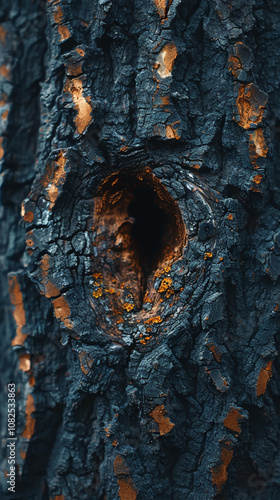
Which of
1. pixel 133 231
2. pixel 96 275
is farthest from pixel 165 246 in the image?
pixel 96 275

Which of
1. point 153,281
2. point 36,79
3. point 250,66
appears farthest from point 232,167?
point 36,79

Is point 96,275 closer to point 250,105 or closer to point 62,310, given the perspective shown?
point 62,310

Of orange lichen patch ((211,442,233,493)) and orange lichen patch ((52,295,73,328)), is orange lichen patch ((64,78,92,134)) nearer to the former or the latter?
orange lichen patch ((52,295,73,328))

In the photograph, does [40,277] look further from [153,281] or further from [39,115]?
[39,115]

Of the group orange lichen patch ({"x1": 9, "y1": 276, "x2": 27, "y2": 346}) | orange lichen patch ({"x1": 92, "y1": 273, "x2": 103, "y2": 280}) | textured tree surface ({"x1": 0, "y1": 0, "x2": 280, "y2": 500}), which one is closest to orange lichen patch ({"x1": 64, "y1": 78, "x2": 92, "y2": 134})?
textured tree surface ({"x1": 0, "y1": 0, "x2": 280, "y2": 500})

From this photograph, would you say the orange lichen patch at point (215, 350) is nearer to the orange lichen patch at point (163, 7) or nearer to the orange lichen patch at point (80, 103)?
the orange lichen patch at point (80, 103)

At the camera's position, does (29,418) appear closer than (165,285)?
No

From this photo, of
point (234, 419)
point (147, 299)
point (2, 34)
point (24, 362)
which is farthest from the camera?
point (2, 34)
